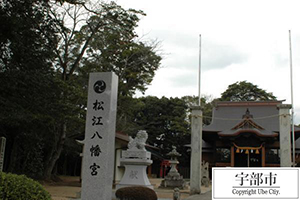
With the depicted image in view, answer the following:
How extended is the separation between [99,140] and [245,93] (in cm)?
4056

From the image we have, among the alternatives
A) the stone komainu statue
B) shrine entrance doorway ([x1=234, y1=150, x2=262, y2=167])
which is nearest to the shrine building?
shrine entrance doorway ([x1=234, y1=150, x2=262, y2=167])

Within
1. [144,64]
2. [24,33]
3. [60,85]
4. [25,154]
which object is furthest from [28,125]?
[144,64]

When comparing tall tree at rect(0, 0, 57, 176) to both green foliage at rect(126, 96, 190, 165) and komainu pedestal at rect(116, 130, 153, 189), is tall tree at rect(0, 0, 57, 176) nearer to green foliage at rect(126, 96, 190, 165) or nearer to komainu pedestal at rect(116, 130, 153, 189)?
komainu pedestal at rect(116, 130, 153, 189)

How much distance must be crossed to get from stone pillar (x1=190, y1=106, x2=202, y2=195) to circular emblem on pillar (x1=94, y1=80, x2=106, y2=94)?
8.92 meters

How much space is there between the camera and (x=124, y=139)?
69.0 ft

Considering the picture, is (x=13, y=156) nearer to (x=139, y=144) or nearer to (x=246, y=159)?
(x=139, y=144)

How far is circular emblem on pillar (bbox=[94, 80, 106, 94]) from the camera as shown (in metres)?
7.97

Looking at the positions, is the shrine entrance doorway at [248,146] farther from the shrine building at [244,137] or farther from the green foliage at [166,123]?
the green foliage at [166,123]

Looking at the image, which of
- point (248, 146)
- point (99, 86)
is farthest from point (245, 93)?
point (99, 86)

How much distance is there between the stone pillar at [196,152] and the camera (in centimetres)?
1580

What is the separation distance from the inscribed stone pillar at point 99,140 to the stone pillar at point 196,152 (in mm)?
8622

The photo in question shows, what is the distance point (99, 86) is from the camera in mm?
8016

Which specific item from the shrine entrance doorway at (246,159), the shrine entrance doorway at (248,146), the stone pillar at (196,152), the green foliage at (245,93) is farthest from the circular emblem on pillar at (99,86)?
the green foliage at (245,93)

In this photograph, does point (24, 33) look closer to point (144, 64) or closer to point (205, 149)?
point (144, 64)
